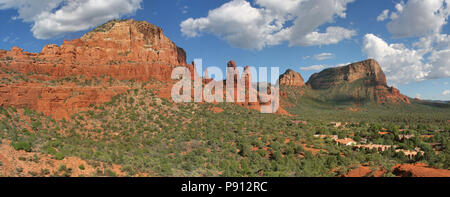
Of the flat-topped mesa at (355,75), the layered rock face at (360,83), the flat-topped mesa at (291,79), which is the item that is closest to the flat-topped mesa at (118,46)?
the flat-topped mesa at (291,79)

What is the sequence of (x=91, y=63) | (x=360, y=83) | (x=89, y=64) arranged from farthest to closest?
(x=360, y=83), (x=91, y=63), (x=89, y=64)

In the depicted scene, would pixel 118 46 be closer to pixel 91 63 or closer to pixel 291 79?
pixel 91 63

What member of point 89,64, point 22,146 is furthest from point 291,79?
point 22,146

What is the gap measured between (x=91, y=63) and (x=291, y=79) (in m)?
115

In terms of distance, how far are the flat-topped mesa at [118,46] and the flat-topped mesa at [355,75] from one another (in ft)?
381

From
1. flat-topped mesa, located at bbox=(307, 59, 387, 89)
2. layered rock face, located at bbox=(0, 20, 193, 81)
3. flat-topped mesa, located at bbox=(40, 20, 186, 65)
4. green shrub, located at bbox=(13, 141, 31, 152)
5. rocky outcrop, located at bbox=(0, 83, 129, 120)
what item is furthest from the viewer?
flat-topped mesa, located at bbox=(307, 59, 387, 89)

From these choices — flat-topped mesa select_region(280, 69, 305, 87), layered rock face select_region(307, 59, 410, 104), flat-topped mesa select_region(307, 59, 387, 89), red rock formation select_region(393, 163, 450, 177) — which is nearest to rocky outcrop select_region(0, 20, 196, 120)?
red rock formation select_region(393, 163, 450, 177)

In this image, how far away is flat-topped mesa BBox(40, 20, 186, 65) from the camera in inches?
1394

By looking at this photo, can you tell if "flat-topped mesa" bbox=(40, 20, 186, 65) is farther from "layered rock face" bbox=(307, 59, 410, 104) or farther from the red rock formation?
"layered rock face" bbox=(307, 59, 410, 104)

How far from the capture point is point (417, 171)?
16.2 meters

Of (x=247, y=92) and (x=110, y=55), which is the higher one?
(x=110, y=55)

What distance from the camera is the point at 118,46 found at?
4094 cm

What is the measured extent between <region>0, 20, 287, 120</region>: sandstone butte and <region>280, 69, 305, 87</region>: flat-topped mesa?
93.9 m
